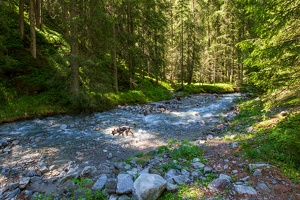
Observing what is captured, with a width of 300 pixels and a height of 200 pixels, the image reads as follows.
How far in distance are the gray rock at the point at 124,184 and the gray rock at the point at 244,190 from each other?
2.02m

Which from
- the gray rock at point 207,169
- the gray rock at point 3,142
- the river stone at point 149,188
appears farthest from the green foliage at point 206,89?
the river stone at point 149,188

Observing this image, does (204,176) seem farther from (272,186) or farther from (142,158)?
(142,158)

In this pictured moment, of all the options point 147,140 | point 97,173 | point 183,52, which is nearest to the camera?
point 97,173

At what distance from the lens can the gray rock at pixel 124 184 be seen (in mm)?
3689

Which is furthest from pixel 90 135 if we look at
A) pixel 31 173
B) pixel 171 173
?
pixel 171 173

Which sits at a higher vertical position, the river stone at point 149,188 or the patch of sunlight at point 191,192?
the river stone at point 149,188

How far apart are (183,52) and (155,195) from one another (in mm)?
23647

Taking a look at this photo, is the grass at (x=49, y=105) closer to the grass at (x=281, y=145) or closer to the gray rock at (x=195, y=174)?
the gray rock at (x=195, y=174)

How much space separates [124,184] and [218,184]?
1.89m

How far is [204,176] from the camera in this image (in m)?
4.18

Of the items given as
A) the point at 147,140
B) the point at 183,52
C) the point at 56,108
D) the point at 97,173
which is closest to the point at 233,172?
the point at 97,173

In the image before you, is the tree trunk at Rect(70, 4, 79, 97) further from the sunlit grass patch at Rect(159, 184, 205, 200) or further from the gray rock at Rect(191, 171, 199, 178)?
the sunlit grass patch at Rect(159, 184, 205, 200)

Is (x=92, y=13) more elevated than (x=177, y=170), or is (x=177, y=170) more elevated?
(x=92, y=13)

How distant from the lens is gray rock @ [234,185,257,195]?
3482 mm
